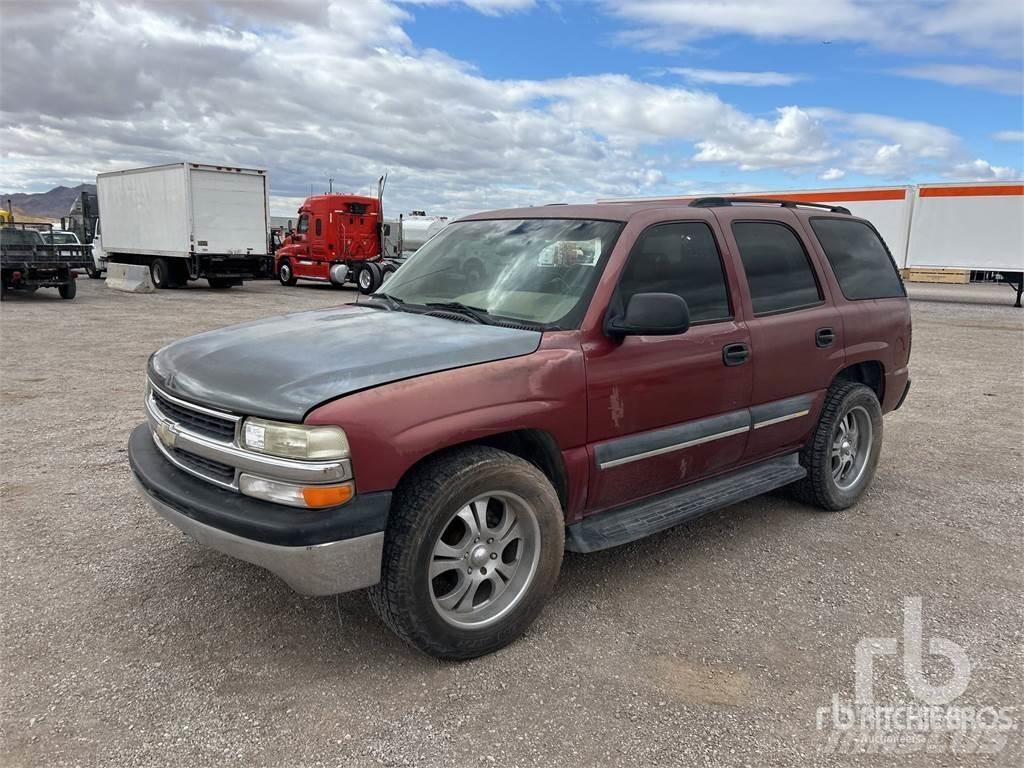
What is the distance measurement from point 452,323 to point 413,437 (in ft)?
2.97

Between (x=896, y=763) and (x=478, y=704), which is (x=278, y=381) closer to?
(x=478, y=704)

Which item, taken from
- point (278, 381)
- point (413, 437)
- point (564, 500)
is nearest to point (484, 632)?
point (564, 500)

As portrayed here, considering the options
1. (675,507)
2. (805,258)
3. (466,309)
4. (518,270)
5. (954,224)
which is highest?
(954,224)

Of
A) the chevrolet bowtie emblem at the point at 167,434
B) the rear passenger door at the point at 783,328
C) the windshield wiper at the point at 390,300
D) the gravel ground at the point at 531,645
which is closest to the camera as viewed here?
the gravel ground at the point at 531,645

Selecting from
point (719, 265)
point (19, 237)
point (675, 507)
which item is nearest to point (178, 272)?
point (19, 237)

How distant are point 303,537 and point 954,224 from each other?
2422cm

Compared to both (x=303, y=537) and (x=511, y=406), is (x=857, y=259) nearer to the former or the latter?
(x=511, y=406)

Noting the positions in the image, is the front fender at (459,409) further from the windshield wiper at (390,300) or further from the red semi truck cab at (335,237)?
the red semi truck cab at (335,237)

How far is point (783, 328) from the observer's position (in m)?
4.17

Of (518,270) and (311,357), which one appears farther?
(518,270)

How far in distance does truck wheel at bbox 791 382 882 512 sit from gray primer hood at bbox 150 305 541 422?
2.29 metres

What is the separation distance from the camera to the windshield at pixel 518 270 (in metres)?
3.46

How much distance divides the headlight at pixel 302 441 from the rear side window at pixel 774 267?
8.16ft

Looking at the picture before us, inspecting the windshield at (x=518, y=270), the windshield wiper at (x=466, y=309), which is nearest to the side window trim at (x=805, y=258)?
the windshield at (x=518, y=270)
